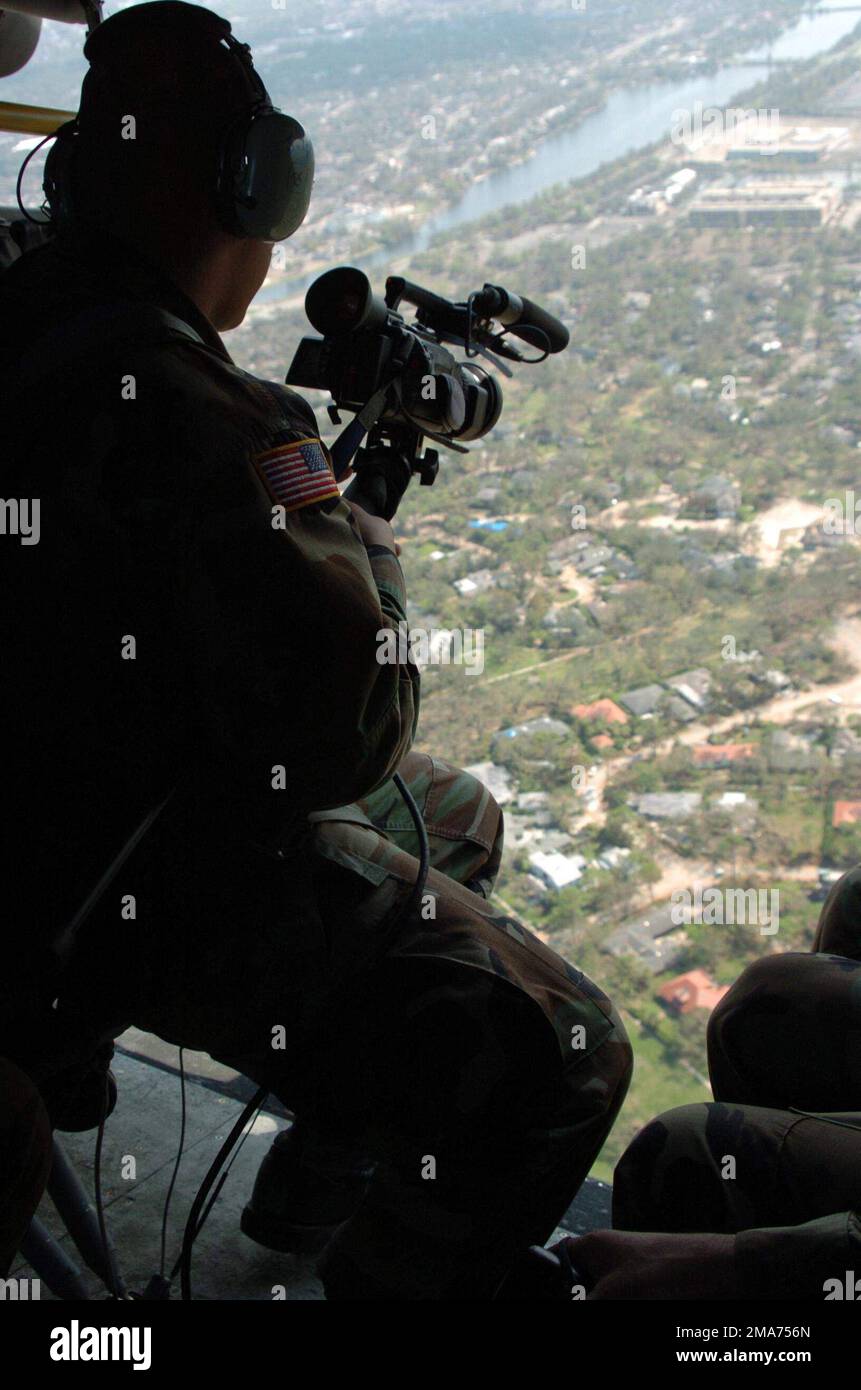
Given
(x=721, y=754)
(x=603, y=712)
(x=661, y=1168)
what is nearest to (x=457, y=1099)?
(x=661, y=1168)

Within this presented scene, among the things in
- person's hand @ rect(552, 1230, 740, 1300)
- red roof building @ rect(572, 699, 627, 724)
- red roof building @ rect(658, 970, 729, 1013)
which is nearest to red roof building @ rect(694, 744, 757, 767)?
red roof building @ rect(572, 699, 627, 724)

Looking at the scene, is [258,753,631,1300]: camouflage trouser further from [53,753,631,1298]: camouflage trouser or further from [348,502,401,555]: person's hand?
[348,502,401,555]: person's hand

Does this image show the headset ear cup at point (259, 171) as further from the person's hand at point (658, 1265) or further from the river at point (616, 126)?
the river at point (616, 126)

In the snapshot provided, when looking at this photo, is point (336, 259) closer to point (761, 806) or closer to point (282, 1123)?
point (761, 806)

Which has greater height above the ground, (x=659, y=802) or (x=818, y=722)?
(x=818, y=722)

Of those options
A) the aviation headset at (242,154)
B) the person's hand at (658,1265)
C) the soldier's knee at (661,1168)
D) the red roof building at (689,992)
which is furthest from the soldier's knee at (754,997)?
the red roof building at (689,992)
